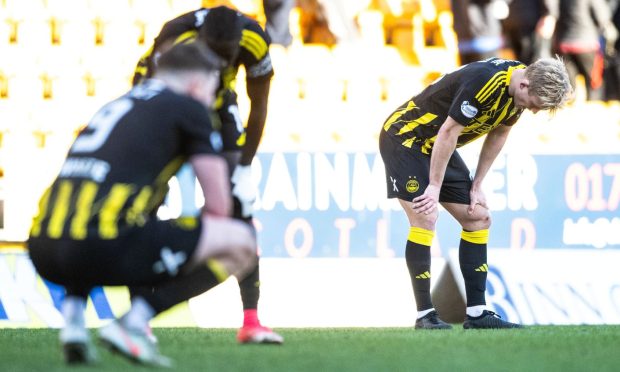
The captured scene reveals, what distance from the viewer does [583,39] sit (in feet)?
32.4

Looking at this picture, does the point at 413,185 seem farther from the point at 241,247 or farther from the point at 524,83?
the point at 241,247

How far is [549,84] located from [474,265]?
1245 millimetres

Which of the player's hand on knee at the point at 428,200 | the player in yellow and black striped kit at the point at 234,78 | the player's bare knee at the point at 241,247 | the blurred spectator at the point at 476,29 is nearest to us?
the player's bare knee at the point at 241,247

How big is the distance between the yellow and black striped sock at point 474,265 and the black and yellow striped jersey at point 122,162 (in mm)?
2905

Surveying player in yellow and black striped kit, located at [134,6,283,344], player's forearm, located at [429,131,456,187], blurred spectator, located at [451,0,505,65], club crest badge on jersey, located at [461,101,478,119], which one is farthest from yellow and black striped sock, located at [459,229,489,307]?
blurred spectator, located at [451,0,505,65]

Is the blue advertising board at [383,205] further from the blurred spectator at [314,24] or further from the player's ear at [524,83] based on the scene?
the player's ear at [524,83]

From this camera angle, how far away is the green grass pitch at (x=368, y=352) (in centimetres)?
431

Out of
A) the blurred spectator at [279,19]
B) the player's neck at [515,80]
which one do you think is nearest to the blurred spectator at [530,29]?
the blurred spectator at [279,19]

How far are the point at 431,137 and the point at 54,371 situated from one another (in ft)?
10.5

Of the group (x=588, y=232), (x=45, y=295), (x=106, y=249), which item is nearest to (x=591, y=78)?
(x=588, y=232)

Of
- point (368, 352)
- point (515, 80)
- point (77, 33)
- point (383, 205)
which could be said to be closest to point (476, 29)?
point (383, 205)

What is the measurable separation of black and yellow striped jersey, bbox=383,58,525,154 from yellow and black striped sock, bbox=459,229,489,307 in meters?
0.52

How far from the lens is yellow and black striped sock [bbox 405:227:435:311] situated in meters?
6.65

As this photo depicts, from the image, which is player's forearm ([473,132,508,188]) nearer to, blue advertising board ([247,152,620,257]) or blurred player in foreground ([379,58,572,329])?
blurred player in foreground ([379,58,572,329])
